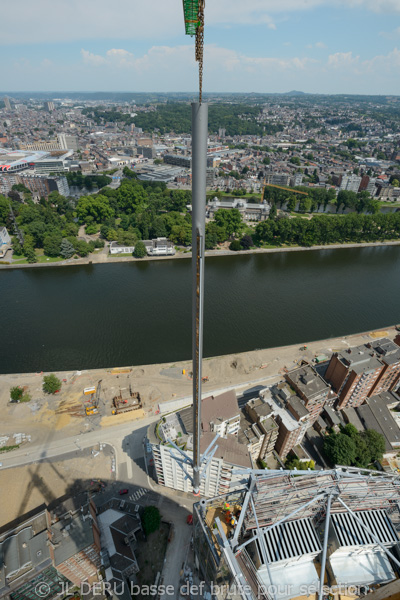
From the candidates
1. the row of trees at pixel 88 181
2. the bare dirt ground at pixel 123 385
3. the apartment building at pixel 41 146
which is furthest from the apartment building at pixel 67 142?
the bare dirt ground at pixel 123 385

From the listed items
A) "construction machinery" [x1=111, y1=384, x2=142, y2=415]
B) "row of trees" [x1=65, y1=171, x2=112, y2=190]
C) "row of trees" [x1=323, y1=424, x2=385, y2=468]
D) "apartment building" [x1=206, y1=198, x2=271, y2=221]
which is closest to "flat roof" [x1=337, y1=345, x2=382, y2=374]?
"row of trees" [x1=323, y1=424, x2=385, y2=468]

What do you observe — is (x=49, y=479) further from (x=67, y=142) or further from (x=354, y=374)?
(x=67, y=142)

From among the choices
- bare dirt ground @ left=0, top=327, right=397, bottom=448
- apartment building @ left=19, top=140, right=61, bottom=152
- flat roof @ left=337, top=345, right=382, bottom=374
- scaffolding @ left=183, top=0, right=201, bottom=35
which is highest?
scaffolding @ left=183, top=0, right=201, bottom=35

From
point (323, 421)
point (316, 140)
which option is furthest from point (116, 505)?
point (316, 140)

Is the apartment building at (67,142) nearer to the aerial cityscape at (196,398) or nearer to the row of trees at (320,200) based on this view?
the aerial cityscape at (196,398)

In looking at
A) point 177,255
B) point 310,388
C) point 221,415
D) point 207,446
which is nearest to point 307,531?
point 207,446

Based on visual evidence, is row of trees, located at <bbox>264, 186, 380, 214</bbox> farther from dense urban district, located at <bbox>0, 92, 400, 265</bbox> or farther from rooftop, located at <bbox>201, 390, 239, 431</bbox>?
rooftop, located at <bbox>201, 390, 239, 431</bbox>
